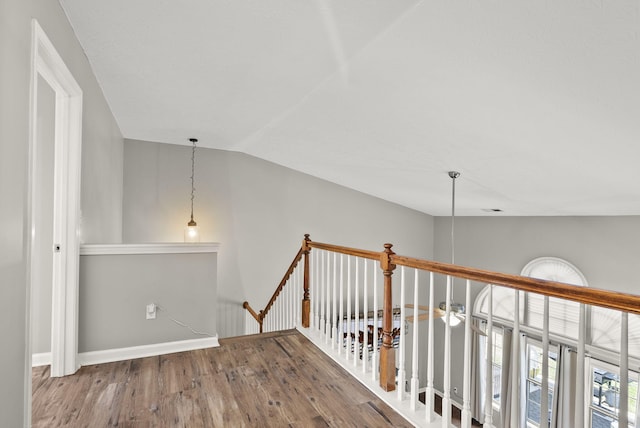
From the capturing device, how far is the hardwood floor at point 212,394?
2107 mm

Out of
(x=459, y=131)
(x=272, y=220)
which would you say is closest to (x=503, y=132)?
(x=459, y=131)

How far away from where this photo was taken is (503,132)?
9.68 feet

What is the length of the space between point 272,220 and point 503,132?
14.2 feet

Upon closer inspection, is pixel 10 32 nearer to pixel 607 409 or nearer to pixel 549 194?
pixel 549 194

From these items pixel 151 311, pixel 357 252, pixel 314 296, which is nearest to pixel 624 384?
pixel 357 252

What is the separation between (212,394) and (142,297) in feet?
3.87

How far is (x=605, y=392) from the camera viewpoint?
514 cm

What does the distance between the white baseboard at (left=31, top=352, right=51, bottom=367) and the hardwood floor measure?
0.28ft

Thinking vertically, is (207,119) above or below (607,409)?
above

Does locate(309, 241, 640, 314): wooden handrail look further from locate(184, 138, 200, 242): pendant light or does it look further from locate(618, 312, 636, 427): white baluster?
locate(184, 138, 200, 242): pendant light

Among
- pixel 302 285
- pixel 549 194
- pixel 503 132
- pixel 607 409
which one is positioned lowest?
pixel 607 409

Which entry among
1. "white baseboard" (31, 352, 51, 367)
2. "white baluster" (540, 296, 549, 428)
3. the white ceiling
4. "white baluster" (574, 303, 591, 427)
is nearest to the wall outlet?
"white baseboard" (31, 352, 51, 367)

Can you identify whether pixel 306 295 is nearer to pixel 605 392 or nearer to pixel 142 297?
pixel 142 297

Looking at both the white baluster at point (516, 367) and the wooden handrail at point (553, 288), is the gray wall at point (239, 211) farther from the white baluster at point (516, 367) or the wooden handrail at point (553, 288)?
the white baluster at point (516, 367)
